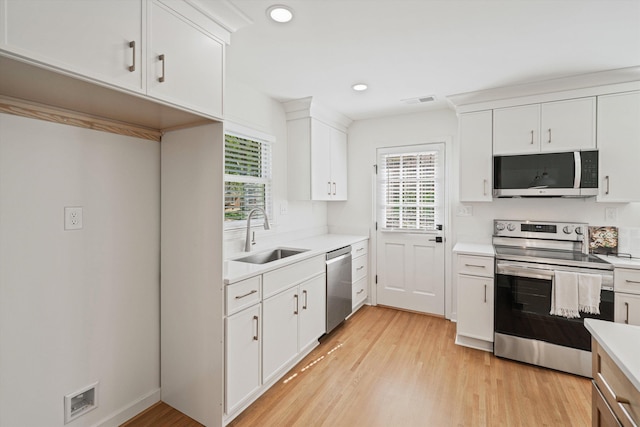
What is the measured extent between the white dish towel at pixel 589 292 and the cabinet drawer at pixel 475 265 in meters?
0.64

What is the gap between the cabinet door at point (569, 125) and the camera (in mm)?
2721

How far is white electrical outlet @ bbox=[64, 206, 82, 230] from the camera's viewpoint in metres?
1.66

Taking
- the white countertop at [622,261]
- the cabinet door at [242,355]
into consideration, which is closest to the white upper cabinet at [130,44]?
the cabinet door at [242,355]

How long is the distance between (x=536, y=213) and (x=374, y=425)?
2580 millimetres

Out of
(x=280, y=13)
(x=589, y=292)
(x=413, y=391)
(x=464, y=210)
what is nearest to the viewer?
(x=280, y=13)

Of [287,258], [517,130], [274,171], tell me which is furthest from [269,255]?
[517,130]

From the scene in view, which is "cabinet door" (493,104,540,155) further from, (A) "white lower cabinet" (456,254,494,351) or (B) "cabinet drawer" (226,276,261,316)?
(B) "cabinet drawer" (226,276,261,316)

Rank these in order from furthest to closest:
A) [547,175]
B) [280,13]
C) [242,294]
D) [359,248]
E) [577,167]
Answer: [359,248] < [547,175] < [577,167] < [242,294] < [280,13]

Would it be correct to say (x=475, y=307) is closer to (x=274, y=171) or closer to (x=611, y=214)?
(x=611, y=214)

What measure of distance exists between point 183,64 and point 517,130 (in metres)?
2.95

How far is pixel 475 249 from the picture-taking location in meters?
3.02

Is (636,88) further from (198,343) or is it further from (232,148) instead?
(198,343)

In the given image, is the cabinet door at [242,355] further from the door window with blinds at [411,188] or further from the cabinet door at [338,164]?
the door window with blinds at [411,188]

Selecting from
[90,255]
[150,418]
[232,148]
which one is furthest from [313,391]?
[232,148]
